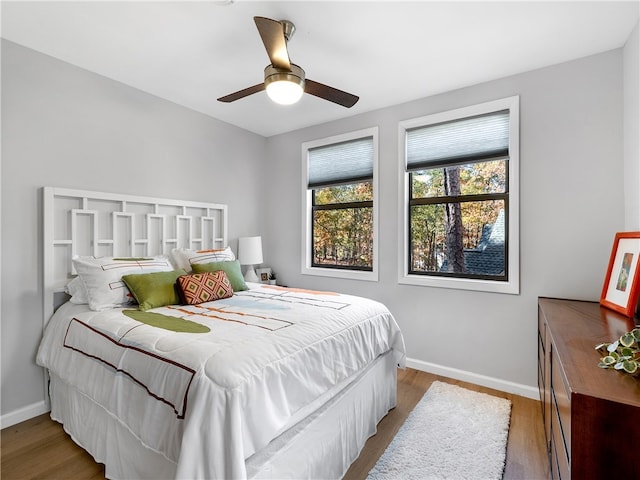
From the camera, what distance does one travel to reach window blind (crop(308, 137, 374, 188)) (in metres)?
3.46

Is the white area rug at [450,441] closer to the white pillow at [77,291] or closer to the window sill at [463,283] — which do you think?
the window sill at [463,283]

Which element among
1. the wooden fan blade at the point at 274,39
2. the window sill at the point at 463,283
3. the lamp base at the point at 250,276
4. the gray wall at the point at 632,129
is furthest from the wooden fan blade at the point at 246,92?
the gray wall at the point at 632,129

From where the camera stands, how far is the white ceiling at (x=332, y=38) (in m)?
1.86

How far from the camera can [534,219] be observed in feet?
8.33

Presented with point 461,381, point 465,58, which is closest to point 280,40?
point 465,58

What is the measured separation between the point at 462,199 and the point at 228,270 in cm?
224

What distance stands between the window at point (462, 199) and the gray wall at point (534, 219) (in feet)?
0.29

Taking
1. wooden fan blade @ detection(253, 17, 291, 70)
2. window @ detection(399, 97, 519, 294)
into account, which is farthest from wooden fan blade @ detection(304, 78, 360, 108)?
window @ detection(399, 97, 519, 294)

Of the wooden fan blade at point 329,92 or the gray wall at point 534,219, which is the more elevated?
the wooden fan blade at point 329,92

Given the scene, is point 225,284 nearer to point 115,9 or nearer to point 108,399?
point 108,399

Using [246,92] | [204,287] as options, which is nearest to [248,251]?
[204,287]

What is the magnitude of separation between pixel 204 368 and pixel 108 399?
740 mm

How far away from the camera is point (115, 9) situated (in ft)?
6.16

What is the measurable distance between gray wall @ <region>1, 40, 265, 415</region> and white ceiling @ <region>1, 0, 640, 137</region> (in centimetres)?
18
